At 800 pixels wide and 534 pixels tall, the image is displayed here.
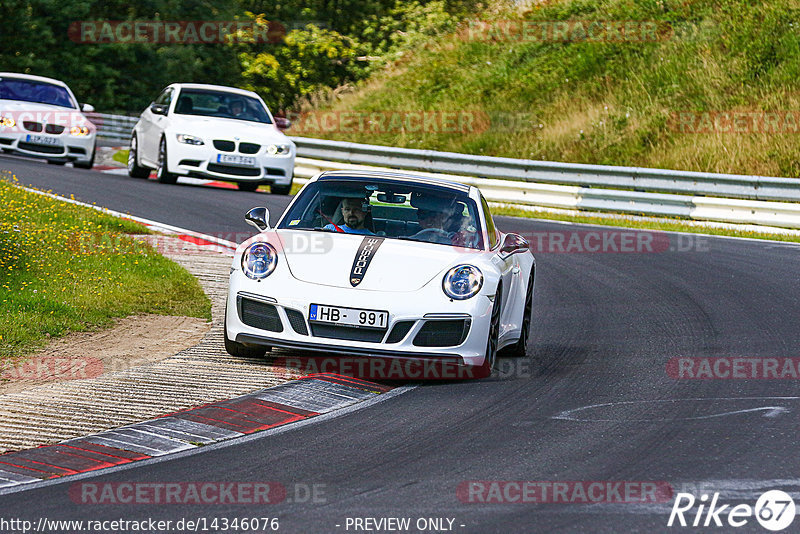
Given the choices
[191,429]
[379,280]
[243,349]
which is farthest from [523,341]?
[191,429]

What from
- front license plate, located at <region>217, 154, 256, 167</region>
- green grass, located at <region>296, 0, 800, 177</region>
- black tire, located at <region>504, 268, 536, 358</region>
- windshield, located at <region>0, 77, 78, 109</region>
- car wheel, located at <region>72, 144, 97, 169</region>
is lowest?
black tire, located at <region>504, 268, 536, 358</region>

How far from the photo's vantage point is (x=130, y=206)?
1680cm

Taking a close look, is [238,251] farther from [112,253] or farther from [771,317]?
[771,317]

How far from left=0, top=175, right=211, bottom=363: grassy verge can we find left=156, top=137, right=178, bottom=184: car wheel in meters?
6.09

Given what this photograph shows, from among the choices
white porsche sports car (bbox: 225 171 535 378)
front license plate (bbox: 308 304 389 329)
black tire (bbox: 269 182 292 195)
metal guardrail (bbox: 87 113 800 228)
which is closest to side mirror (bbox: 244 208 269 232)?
white porsche sports car (bbox: 225 171 535 378)

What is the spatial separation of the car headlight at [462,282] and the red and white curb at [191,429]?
81 cm

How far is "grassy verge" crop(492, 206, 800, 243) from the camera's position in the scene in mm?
19594

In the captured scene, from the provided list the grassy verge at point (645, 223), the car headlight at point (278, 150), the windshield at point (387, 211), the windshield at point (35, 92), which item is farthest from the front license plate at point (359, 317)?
the windshield at point (35, 92)

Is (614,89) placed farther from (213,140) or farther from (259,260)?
(259,260)

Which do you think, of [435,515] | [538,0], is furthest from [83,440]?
[538,0]

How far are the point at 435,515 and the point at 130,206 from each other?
12485 mm

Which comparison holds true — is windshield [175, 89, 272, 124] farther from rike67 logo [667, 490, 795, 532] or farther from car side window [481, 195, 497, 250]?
rike67 logo [667, 490, 795, 532]

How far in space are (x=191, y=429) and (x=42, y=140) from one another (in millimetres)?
16673

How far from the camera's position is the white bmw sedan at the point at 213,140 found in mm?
19672
